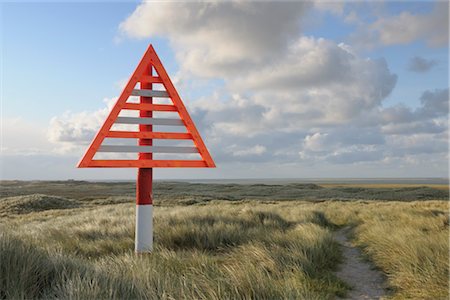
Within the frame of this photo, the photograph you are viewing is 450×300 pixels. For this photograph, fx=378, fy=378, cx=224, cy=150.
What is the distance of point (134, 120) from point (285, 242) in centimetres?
395

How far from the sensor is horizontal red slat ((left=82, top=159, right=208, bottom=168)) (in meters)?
6.69

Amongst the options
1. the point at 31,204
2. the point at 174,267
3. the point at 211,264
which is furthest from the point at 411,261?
the point at 31,204

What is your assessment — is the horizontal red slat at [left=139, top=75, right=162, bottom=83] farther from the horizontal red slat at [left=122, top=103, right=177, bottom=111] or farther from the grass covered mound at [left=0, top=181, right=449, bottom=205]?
the grass covered mound at [left=0, top=181, right=449, bottom=205]

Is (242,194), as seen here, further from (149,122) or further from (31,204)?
(149,122)

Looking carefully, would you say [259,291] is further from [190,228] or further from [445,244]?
[190,228]

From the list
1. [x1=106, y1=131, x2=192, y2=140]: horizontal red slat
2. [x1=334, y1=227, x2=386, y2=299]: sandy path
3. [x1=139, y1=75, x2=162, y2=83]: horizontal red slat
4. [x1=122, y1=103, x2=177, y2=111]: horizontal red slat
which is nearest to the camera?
[x1=334, y1=227, x2=386, y2=299]: sandy path

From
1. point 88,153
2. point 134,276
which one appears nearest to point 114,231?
point 88,153

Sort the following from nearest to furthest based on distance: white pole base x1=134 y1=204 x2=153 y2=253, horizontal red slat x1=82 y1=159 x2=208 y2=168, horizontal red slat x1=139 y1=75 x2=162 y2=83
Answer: horizontal red slat x1=82 y1=159 x2=208 y2=168 → horizontal red slat x1=139 y1=75 x2=162 y2=83 → white pole base x1=134 y1=204 x2=153 y2=253

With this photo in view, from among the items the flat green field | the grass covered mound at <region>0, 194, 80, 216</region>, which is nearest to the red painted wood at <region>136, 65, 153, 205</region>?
the flat green field

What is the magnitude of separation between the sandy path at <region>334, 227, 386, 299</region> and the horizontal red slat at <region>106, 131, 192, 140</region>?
378 centimetres

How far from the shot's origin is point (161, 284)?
4395 mm

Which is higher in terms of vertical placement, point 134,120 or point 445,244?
point 134,120

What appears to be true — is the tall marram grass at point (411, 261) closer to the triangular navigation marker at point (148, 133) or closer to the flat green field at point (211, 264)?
the flat green field at point (211, 264)

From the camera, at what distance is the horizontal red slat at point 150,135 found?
684cm
